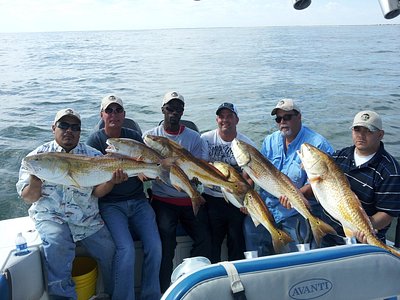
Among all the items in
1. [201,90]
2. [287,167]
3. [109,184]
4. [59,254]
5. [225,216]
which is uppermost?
[201,90]

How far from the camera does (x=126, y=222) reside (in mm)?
3758

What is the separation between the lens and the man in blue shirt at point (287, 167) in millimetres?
3959

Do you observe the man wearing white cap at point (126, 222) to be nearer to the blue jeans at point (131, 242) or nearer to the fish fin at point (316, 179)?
the blue jeans at point (131, 242)

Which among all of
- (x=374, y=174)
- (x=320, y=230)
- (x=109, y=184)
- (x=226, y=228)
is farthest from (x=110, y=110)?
(x=374, y=174)

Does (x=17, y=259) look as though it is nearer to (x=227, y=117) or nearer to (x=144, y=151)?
(x=144, y=151)

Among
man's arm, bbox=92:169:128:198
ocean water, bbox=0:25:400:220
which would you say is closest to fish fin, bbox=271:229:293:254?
man's arm, bbox=92:169:128:198

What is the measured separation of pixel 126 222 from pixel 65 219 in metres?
0.57

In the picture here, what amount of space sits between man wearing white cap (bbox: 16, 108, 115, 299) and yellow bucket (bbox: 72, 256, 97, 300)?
0.35 ft

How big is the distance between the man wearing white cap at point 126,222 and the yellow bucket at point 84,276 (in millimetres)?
270

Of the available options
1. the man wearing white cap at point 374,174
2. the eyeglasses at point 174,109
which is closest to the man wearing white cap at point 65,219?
the eyeglasses at point 174,109

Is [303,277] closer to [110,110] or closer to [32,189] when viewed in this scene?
[32,189]

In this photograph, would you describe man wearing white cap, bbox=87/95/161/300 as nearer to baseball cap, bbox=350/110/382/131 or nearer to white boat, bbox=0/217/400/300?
white boat, bbox=0/217/400/300

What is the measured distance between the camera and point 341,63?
25094 millimetres

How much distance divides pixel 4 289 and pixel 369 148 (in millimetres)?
3054
